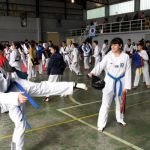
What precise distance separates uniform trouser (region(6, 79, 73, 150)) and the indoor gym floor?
64 cm

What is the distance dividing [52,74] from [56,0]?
22.6 metres

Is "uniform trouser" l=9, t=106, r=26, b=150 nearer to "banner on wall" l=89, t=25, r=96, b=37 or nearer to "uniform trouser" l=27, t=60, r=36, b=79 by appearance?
"uniform trouser" l=27, t=60, r=36, b=79

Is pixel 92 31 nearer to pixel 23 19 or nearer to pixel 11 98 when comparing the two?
pixel 23 19

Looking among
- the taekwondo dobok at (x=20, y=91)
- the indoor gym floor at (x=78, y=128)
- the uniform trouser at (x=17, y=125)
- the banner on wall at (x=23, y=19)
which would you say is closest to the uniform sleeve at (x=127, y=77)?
the indoor gym floor at (x=78, y=128)

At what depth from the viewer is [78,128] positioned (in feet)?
15.0

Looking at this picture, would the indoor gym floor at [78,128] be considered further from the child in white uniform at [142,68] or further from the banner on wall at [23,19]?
the banner on wall at [23,19]

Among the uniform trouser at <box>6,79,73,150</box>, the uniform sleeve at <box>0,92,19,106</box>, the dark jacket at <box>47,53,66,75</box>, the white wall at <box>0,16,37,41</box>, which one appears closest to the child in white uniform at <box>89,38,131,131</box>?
the uniform trouser at <box>6,79,73,150</box>

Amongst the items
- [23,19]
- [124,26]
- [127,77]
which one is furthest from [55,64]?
[23,19]

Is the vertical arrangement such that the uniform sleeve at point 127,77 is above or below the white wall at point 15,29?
below

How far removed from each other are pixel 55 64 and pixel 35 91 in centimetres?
330

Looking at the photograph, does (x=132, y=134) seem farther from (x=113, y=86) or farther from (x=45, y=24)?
(x=45, y=24)

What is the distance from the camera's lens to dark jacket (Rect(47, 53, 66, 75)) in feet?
20.2

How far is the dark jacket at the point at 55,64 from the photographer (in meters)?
6.17

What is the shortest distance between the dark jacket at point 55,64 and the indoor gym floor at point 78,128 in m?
0.87
